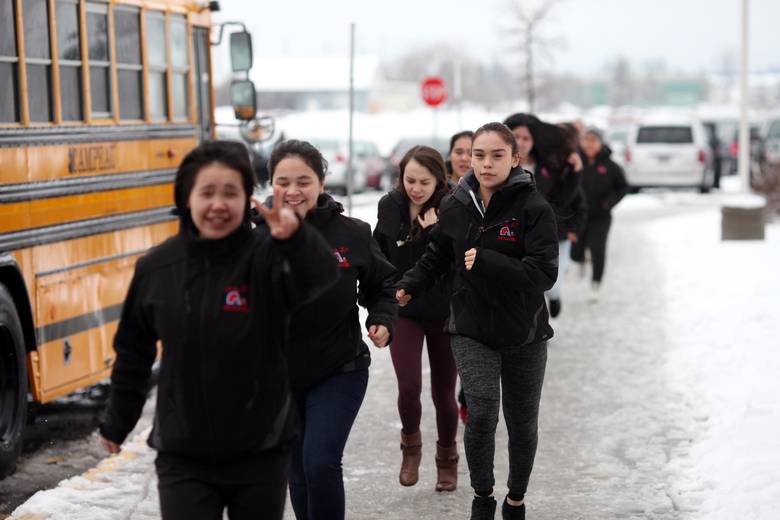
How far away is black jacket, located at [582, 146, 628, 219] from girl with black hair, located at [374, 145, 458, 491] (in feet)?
22.7

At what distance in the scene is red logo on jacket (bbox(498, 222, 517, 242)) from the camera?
567 cm

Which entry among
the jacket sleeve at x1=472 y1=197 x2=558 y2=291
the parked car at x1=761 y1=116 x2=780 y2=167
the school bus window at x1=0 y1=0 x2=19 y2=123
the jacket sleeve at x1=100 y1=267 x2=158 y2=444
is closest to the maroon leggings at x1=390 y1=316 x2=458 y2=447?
the jacket sleeve at x1=472 y1=197 x2=558 y2=291

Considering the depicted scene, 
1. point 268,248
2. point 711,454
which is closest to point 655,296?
point 711,454

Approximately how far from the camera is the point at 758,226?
18062 millimetres

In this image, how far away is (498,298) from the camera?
5.69 m

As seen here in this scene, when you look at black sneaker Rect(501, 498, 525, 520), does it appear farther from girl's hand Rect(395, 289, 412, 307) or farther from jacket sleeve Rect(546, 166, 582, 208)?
jacket sleeve Rect(546, 166, 582, 208)

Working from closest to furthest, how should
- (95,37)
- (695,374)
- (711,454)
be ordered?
(711,454) → (95,37) → (695,374)

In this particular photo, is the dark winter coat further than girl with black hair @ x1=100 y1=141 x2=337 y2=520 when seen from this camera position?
Yes

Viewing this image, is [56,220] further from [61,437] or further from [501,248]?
[501,248]

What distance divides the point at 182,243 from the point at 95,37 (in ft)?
15.7

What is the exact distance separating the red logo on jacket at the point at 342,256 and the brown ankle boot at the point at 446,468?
1.91m

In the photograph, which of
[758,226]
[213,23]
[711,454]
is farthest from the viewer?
[758,226]

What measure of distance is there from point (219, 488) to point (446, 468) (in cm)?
298

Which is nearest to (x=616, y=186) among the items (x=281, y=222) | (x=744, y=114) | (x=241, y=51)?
(x=241, y=51)
